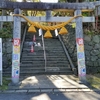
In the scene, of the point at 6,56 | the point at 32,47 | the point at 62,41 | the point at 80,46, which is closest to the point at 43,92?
the point at 80,46

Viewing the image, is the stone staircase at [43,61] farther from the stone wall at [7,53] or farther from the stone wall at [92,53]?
the stone wall at [92,53]

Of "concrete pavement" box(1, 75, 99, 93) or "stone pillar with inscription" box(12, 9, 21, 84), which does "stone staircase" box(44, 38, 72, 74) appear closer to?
"concrete pavement" box(1, 75, 99, 93)

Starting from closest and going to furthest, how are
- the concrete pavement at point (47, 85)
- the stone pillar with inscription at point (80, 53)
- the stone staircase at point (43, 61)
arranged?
1. the concrete pavement at point (47, 85)
2. the stone pillar with inscription at point (80, 53)
3. the stone staircase at point (43, 61)

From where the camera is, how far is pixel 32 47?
1316 centimetres

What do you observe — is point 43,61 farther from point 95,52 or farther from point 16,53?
point 16,53

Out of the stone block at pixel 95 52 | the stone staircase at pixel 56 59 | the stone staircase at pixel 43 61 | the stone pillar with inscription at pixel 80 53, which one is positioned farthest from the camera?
the stone block at pixel 95 52

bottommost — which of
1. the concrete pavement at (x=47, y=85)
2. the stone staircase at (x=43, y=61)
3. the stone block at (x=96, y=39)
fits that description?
the concrete pavement at (x=47, y=85)

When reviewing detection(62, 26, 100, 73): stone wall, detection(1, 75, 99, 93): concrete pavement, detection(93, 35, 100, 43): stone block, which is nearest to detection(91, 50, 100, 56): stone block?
detection(62, 26, 100, 73): stone wall

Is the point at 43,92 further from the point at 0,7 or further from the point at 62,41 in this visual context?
the point at 62,41

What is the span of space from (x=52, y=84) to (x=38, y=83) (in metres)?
0.59

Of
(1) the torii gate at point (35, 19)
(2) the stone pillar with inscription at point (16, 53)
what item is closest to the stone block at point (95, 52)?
(1) the torii gate at point (35, 19)

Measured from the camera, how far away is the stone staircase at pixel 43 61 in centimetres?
1101

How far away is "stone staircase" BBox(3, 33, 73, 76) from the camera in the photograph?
11.0m

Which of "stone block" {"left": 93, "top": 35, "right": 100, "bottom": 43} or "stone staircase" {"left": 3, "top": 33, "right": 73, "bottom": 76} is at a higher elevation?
"stone block" {"left": 93, "top": 35, "right": 100, "bottom": 43}
